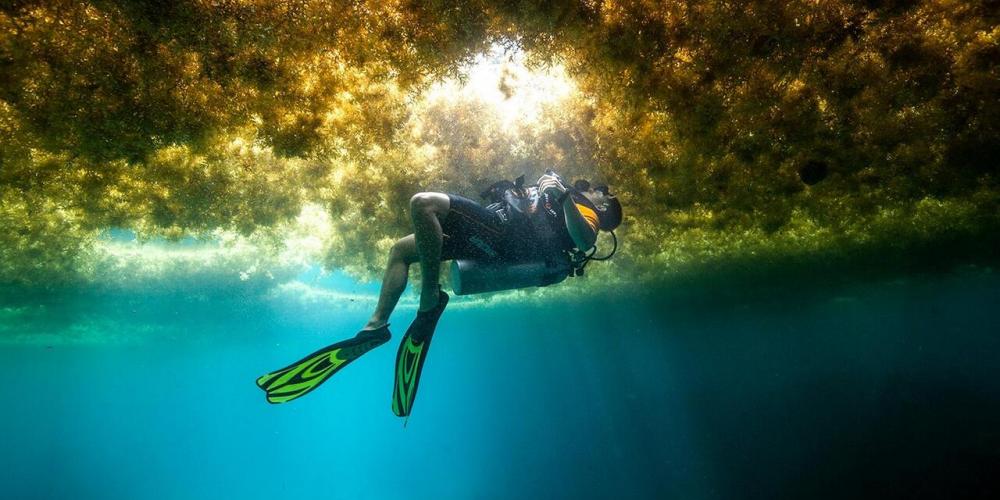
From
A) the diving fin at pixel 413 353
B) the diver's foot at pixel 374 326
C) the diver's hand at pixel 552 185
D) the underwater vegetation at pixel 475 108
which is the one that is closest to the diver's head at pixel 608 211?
the underwater vegetation at pixel 475 108

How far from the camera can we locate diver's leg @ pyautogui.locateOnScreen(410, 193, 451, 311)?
396cm

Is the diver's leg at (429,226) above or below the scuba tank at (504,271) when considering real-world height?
above

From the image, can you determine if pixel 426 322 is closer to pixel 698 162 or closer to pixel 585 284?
pixel 698 162

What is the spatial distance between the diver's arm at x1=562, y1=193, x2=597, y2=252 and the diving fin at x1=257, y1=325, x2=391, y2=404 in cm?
230

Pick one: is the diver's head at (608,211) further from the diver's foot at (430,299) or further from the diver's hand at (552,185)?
the diver's foot at (430,299)

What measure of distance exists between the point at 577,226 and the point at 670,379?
182 feet

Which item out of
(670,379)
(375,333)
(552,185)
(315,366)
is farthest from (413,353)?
(670,379)

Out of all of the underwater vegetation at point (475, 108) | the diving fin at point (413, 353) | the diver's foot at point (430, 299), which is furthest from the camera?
the diving fin at point (413, 353)

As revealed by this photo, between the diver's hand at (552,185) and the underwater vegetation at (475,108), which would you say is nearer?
the underwater vegetation at (475,108)

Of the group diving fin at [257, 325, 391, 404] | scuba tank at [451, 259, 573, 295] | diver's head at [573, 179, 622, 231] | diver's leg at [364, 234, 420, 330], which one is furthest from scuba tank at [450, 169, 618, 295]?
diving fin at [257, 325, 391, 404]

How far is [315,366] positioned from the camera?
4.66 meters

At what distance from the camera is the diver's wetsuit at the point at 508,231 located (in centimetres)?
444

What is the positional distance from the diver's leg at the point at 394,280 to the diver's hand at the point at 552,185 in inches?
58.1

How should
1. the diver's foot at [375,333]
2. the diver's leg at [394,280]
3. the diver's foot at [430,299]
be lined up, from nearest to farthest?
the diver's foot at [375,333] < the diver's leg at [394,280] < the diver's foot at [430,299]
